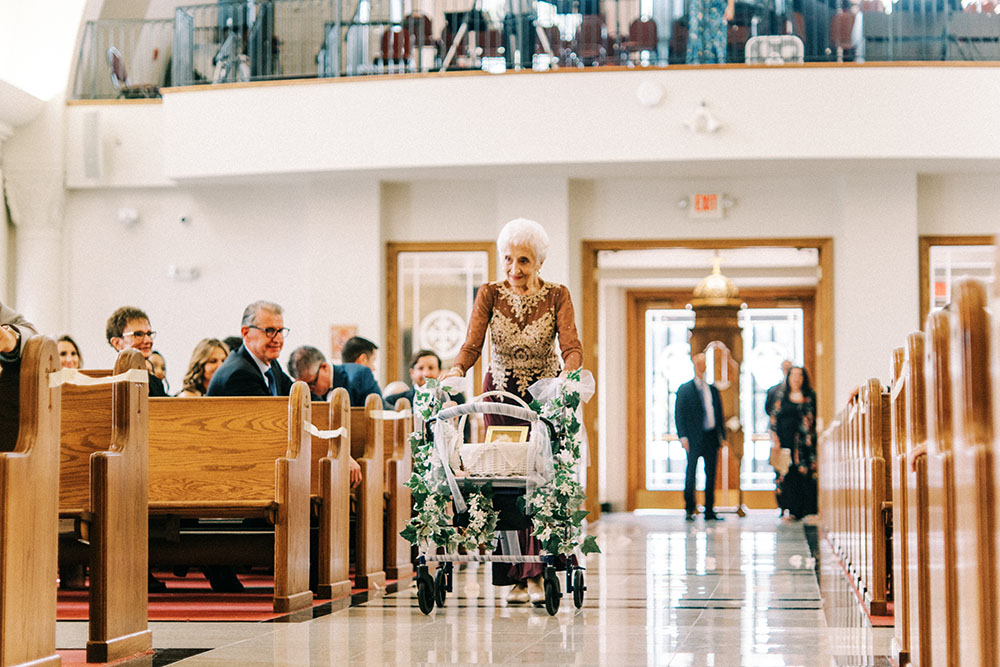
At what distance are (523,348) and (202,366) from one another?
2.69 metres

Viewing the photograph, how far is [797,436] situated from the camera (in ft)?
43.7

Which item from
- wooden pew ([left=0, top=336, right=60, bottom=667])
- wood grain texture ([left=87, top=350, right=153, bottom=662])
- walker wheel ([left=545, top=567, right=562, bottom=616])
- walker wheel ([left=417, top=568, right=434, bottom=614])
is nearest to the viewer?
wooden pew ([left=0, top=336, right=60, bottom=667])

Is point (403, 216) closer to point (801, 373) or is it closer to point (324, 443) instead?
point (801, 373)

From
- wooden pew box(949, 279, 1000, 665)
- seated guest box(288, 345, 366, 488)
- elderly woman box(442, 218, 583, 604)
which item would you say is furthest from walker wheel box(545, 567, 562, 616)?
wooden pew box(949, 279, 1000, 665)

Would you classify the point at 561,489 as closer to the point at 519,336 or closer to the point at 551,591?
the point at 551,591

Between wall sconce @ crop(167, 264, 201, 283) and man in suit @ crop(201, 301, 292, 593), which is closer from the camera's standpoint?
man in suit @ crop(201, 301, 292, 593)

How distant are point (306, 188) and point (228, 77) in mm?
1262

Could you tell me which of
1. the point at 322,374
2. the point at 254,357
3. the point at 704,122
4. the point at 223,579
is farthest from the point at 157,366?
the point at 704,122

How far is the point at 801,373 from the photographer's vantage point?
43.1 ft

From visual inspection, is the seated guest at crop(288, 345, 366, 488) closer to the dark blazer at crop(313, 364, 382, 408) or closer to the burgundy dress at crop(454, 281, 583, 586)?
the dark blazer at crop(313, 364, 382, 408)

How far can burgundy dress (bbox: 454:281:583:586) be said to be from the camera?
5785 millimetres

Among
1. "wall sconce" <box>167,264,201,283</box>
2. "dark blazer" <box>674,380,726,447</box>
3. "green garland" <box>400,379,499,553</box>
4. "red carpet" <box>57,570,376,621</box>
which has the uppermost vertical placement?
"wall sconce" <box>167,264,201,283</box>

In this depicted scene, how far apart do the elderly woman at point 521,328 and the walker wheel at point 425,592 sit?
498 millimetres

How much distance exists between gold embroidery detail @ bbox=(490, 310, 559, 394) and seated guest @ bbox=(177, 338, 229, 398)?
2.43 m
